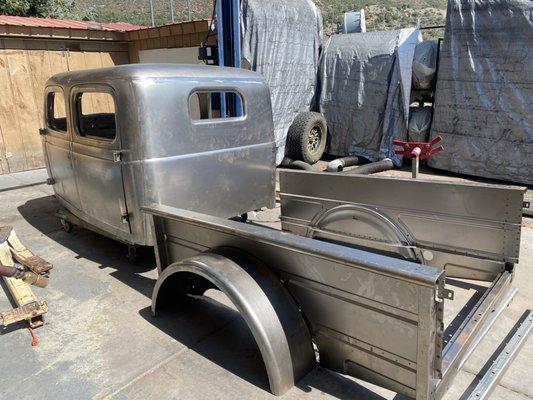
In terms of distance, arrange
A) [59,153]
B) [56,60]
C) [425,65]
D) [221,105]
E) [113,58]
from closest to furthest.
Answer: [59,153] → [221,105] → [425,65] → [56,60] → [113,58]

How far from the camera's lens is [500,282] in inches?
112

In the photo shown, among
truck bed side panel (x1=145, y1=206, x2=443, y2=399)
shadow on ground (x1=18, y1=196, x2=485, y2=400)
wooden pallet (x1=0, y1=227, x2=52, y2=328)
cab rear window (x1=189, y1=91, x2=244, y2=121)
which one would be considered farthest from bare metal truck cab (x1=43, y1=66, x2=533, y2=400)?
cab rear window (x1=189, y1=91, x2=244, y2=121)

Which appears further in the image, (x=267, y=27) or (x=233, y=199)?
(x=267, y=27)

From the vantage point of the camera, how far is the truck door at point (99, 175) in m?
3.53

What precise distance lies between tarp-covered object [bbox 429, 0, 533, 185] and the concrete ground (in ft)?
10.7

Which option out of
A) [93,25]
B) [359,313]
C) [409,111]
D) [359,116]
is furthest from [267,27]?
[359,313]

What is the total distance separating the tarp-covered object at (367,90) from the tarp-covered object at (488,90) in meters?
0.72

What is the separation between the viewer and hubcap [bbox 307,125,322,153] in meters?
8.40

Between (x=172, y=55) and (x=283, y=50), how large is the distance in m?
2.62

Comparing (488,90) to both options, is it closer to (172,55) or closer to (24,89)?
(172,55)

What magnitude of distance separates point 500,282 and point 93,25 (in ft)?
31.0

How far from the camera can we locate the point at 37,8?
16.7 m

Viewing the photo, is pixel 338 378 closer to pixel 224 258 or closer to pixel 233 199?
pixel 224 258

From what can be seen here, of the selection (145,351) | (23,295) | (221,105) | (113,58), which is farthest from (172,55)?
(145,351)
